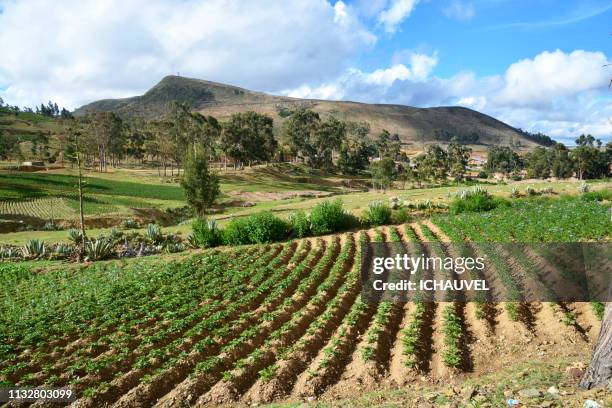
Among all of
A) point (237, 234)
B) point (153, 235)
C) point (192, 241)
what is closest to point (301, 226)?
point (237, 234)

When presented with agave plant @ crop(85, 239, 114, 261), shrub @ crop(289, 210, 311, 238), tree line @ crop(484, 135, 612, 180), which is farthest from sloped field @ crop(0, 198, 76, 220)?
tree line @ crop(484, 135, 612, 180)

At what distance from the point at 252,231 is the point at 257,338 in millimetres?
14782

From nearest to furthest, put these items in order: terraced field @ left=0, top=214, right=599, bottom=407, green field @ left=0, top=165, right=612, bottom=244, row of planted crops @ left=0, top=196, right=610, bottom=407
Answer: terraced field @ left=0, top=214, right=599, bottom=407 → row of planted crops @ left=0, top=196, right=610, bottom=407 → green field @ left=0, top=165, right=612, bottom=244

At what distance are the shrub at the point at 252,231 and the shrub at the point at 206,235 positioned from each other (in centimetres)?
58

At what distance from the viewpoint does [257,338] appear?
39.4ft

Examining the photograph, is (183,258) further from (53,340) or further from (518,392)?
(518,392)

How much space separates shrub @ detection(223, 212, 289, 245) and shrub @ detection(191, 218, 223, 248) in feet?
1.89

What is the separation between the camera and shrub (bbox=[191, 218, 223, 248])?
2666cm

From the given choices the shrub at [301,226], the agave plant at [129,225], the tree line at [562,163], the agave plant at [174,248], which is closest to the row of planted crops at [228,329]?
the agave plant at [174,248]

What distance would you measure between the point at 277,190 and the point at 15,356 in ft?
213

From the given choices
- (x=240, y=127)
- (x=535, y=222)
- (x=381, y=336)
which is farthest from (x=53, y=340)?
(x=240, y=127)

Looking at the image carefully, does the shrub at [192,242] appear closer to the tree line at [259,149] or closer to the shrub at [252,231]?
the shrub at [252,231]

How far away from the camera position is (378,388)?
8945mm

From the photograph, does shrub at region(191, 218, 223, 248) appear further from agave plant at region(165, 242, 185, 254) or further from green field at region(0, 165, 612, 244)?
green field at region(0, 165, 612, 244)
